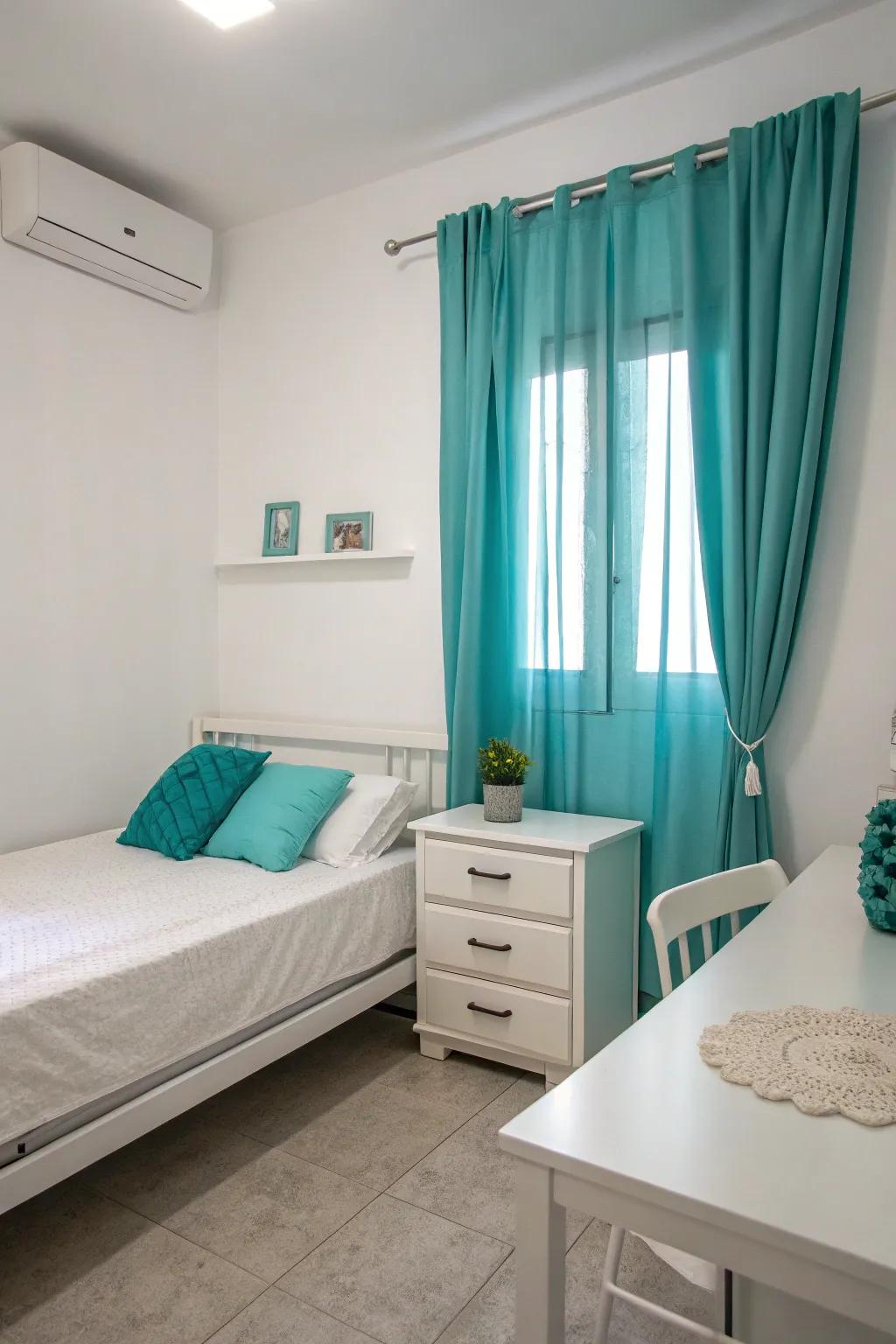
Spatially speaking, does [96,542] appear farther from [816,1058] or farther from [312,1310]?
[816,1058]

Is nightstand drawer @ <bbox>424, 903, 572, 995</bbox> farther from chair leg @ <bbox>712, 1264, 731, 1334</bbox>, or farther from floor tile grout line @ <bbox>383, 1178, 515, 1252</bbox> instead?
chair leg @ <bbox>712, 1264, 731, 1334</bbox>

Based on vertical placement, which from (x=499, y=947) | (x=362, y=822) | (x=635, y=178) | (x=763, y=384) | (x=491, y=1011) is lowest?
(x=491, y=1011)

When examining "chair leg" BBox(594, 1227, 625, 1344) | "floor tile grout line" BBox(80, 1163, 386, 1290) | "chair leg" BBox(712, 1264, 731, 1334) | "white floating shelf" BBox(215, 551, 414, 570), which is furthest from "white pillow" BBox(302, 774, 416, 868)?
"chair leg" BBox(712, 1264, 731, 1334)

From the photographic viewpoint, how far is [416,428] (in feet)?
10.0

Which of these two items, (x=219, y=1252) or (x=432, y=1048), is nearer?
(x=219, y=1252)

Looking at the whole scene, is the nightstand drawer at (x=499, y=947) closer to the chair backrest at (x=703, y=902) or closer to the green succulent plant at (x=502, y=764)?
the green succulent plant at (x=502, y=764)

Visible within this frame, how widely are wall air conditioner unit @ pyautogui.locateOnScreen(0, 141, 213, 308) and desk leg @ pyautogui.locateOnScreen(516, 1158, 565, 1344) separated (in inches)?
114

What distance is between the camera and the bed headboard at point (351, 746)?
3.02 m

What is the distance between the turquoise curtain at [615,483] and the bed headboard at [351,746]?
19 cm

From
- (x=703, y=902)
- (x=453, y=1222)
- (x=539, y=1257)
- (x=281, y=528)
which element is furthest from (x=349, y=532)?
(x=539, y=1257)

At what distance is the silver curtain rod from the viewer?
2.14 m

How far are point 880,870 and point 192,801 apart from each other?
1997 millimetres

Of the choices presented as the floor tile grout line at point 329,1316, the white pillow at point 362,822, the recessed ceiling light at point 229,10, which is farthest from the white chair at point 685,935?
the recessed ceiling light at point 229,10

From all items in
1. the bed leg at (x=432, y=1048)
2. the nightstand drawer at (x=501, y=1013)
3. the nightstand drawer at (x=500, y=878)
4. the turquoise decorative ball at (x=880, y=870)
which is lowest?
the bed leg at (x=432, y=1048)
